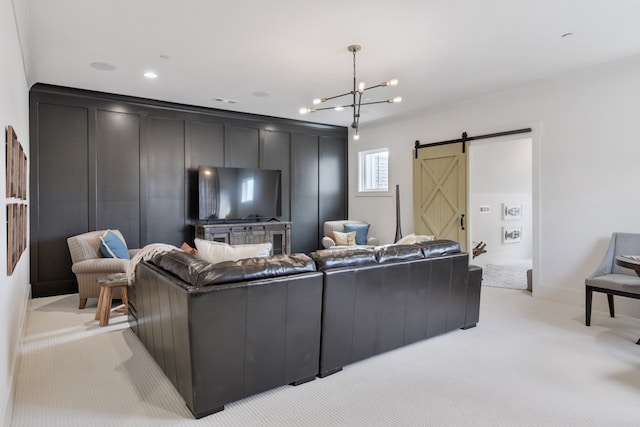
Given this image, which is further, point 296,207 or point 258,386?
point 296,207

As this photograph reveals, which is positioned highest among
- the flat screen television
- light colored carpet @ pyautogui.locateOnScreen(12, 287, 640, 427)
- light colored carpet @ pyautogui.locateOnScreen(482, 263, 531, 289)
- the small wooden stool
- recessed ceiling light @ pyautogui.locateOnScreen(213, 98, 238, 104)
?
recessed ceiling light @ pyautogui.locateOnScreen(213, 98, 238, 104)

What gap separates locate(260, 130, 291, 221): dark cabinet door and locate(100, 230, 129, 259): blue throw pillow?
9.58 ft

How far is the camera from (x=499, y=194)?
740 cm

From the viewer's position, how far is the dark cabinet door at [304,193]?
7.42 meters

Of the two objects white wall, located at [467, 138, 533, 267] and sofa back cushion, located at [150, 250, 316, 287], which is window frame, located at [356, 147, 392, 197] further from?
sofa back cushion, located at [150, 250, 316, 287]

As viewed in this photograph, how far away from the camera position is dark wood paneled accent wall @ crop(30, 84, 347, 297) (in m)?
5.05

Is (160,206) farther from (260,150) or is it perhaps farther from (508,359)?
(508,359)

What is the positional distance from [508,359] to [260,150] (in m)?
5.30

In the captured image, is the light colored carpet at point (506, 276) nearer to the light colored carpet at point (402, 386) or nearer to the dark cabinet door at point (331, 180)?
the light colored carpet at point (402, 386)

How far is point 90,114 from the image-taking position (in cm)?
535

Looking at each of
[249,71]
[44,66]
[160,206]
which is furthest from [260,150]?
[44,66]

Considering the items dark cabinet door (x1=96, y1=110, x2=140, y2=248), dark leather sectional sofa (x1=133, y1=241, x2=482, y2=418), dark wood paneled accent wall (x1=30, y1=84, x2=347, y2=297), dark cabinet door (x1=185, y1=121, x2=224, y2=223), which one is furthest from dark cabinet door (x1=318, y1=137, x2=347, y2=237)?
dark leather sectional sofa (x1=133, y1=241, x2=482, y2=418)

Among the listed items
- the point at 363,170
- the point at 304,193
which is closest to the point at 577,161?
the point at 363,170

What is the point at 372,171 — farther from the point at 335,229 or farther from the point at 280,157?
the point at 280,157
